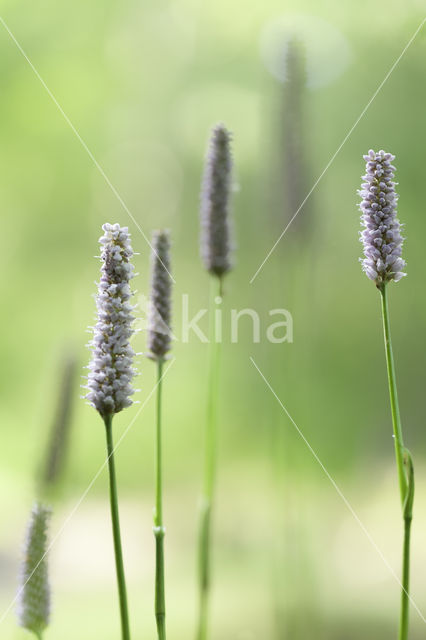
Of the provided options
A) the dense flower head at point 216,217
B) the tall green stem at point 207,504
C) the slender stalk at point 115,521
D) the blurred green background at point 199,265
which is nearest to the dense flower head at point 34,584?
the slender stalk at point 115,521

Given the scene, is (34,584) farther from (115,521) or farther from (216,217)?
A: (216,217)

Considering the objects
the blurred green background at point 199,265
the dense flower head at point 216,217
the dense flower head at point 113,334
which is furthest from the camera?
the blurred green background at point 199,265

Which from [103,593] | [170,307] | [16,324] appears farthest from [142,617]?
[170,307]

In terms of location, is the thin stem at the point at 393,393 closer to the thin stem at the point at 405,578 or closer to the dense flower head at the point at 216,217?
the thin stem at the point at 405,578

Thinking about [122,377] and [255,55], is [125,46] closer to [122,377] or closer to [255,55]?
[255,55]

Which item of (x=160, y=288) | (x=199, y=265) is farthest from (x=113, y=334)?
(x=199, y=265)
